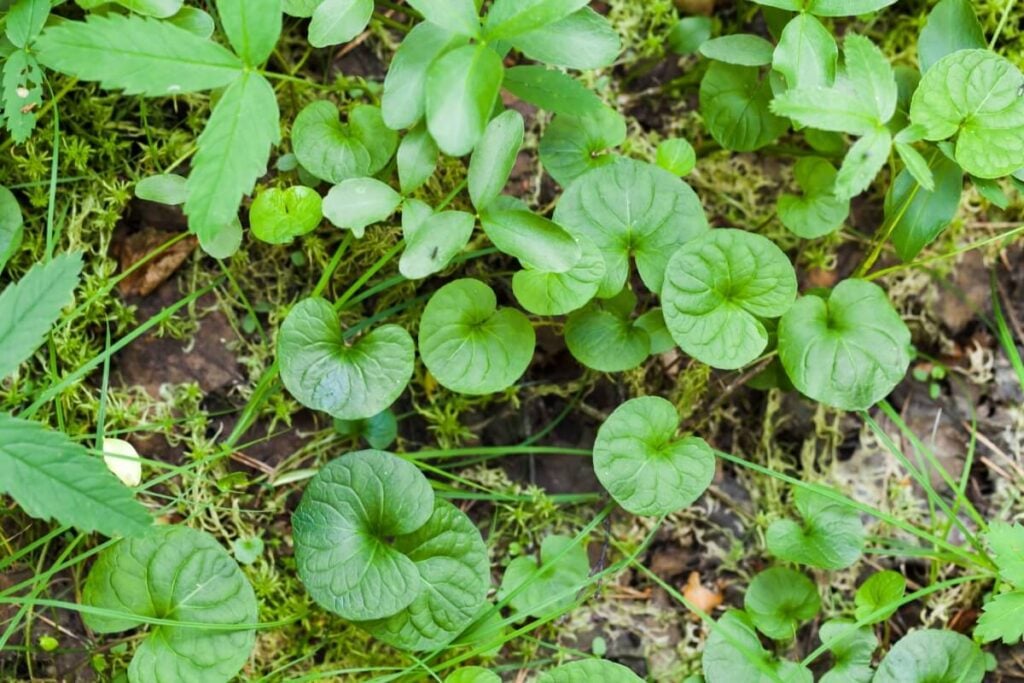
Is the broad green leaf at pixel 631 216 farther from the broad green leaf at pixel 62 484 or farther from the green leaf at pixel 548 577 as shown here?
the broad green leaf at pixel 62 484

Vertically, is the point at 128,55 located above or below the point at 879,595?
above

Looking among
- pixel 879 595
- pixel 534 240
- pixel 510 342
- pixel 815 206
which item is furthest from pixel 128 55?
pixel 879 595

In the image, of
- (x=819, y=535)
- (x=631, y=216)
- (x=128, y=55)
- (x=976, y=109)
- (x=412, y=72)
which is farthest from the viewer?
(x=819, y=535)

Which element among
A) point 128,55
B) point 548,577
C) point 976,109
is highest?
point 128,55

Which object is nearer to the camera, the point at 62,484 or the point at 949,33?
the point at 62,484

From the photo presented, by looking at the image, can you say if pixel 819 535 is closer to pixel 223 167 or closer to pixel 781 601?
pixel 781 601

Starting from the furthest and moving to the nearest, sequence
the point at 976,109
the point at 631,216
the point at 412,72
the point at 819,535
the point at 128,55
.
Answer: the point at 819,535 → the point at 631,216 → the point at 976,109 → the point at 412,72 → the point at 128,55

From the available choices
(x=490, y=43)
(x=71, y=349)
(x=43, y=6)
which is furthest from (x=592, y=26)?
(x=71, y=349)
